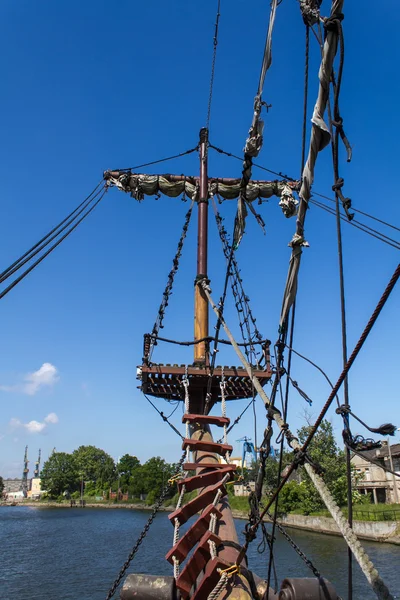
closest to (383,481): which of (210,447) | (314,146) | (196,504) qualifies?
(210,447)

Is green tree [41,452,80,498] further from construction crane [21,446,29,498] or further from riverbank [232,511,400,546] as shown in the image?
riverbank [232,511,400,546]

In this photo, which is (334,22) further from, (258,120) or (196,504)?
(196,504)

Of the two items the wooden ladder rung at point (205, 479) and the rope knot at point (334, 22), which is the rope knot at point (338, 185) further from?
the wooden ladder rung at point (205, 479)

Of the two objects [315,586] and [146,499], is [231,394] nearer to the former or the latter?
[315,586]

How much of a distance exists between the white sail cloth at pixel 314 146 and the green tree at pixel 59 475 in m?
114

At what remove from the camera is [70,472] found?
106m

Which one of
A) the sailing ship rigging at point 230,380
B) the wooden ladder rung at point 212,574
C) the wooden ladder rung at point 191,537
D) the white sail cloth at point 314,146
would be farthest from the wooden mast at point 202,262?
the white sail cloth at point 314,146

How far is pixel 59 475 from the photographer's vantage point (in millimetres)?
105562

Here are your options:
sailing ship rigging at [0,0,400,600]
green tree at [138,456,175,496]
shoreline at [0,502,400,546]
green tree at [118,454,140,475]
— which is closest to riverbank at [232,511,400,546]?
shoreline at [0,502,400,546]

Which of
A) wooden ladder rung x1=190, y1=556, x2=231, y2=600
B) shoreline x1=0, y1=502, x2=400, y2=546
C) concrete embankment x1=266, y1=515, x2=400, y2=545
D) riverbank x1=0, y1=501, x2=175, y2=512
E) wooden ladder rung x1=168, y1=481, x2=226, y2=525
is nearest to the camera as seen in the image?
wooden ladder rung x1=190, y1=556, x2=231, y2=600

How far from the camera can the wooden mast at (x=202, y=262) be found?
33.2 ft

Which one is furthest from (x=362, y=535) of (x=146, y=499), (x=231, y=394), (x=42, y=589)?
(x=146, y=499)

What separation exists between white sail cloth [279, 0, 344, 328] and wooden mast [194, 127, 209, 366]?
5900 mm

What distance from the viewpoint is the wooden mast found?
1013 cm
